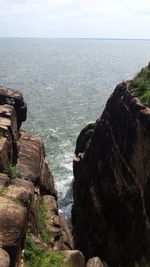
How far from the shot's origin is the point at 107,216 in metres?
32.6

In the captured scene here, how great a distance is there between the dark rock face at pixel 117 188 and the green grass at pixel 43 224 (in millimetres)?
5342

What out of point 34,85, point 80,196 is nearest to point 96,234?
point 80,196

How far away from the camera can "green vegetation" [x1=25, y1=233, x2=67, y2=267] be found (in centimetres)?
2136

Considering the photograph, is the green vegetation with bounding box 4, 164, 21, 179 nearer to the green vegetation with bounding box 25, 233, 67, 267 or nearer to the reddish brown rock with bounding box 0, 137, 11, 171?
the reddish brown rock with bounding box 0, 137, 11, 171

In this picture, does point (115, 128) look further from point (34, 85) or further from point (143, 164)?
point (34, 85)

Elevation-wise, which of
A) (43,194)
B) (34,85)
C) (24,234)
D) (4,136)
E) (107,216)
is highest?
(4,136)

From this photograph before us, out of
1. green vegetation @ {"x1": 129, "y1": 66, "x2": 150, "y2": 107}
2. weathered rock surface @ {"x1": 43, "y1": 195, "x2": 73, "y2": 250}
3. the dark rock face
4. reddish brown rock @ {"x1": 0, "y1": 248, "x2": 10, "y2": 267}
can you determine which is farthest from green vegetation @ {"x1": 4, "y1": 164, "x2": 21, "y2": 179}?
green vegetation @ {"x1": 129, "y1": 66, "x2": 150, "y2": 107}

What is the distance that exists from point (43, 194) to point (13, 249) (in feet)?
37.2

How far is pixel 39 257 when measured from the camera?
71.9ft

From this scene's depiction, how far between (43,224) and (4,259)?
28.5 feet

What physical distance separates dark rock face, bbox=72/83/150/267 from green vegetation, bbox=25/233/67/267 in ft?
17.8

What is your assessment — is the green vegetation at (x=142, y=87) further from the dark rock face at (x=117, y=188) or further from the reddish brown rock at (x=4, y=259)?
the reddish brown rock at (x=4, y=259)

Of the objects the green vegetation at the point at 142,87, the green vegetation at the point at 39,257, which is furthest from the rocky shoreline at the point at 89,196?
the green vegetation at the point at 142,87

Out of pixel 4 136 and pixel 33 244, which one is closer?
pixel 33 244
